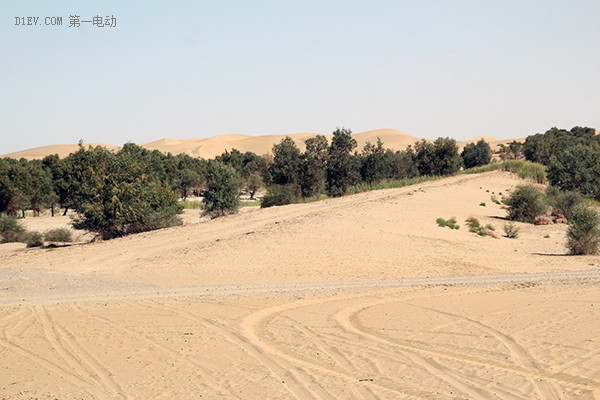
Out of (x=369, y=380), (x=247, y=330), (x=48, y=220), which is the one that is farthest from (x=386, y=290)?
(x=48, y=220)

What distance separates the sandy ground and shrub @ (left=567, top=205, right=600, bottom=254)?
3.91 feet

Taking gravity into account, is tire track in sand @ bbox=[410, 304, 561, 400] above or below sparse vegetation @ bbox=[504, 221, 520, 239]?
above

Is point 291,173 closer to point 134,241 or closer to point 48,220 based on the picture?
point 48,220

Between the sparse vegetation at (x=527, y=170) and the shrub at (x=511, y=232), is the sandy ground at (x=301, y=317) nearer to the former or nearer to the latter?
the shrub at (x=511, y=232)

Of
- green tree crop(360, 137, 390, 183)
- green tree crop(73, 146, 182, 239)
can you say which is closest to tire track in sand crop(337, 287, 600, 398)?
green tree crop(73, 146, 182, 239)

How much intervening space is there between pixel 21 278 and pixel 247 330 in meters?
12.1

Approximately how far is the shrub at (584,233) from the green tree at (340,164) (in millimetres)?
26319

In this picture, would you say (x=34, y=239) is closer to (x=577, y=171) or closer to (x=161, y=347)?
(x=161, y=347)

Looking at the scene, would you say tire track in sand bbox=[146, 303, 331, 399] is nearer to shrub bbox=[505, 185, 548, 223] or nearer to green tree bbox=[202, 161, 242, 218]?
green tree bbox=[202, 161, 242, 218]

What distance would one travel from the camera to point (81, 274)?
2450cm

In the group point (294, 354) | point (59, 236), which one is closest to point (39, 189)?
point (59, 236)

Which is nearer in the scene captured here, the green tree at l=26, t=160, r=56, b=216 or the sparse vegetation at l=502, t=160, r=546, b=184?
the green tree at l=26, t=160, r=56, b=216

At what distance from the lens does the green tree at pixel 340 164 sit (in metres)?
53.5

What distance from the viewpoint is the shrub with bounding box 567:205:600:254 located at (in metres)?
28.3
